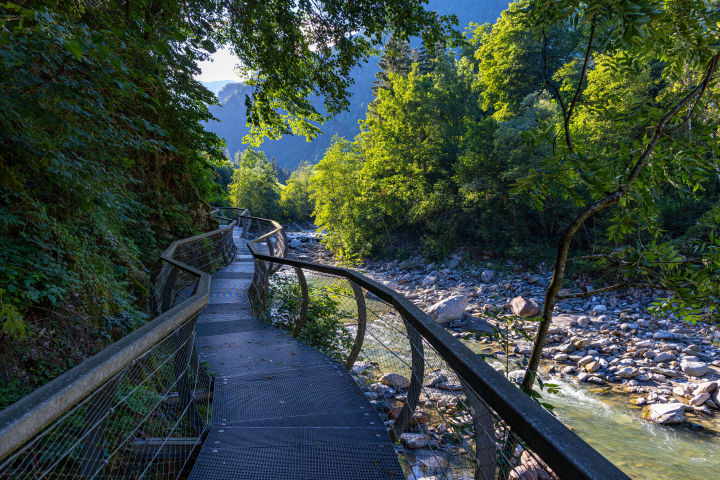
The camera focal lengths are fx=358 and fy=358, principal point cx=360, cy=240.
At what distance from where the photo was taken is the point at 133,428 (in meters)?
2.11

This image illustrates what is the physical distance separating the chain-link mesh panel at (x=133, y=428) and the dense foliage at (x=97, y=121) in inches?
45.2

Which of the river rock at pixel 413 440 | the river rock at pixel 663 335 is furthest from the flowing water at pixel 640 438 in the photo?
the river rock at pixel 663 335

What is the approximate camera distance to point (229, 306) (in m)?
6.66

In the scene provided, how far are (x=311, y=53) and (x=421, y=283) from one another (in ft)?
50.1

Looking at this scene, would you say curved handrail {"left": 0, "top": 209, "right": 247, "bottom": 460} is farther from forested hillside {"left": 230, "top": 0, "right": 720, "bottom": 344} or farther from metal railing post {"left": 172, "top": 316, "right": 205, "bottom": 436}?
forested hillside {"left": 230, "top": 0, "right": 720, "bottom": 344}

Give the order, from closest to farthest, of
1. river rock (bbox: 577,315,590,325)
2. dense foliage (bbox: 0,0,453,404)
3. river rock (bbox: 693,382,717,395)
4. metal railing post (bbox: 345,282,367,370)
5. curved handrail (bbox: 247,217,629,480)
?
curved handrail (bbox: 247,217,629,480) → dense foliage (bbox: 0,0,453,404) → metal railing post (bbox: 345,282,367,370) → river rock (bbox: 693,382,717,395) → river rock (bbox: 577,315,590,325)

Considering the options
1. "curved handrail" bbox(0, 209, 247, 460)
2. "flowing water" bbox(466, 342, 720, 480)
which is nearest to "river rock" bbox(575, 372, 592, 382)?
"flowing water" bbox(466, 342, 720, 480)

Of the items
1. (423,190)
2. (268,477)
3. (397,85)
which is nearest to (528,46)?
(397,85)

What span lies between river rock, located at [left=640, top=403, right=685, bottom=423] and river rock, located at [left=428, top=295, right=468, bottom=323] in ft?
21.9

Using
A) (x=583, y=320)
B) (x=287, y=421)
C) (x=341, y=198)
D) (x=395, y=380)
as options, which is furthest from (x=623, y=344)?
(x=341, y=198)

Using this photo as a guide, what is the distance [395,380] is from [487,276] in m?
13.6

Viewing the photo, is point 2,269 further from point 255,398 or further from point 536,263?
point 536,263

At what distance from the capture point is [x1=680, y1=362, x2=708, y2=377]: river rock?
27.1 ft

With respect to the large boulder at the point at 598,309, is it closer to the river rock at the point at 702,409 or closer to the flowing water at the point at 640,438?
the flowing water at the point at 640,438
